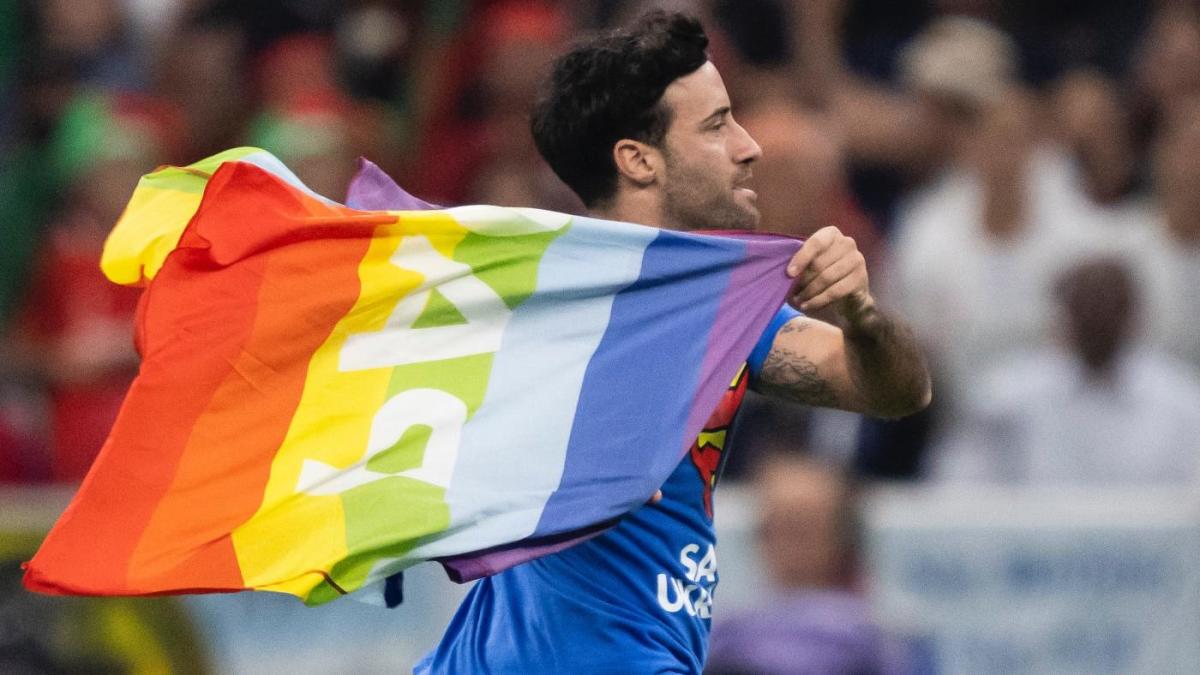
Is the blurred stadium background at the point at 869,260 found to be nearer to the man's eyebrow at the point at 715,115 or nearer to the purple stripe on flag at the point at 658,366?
the purple stripe on flag at the point at 658,366

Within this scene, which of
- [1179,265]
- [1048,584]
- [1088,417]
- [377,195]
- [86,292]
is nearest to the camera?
[377,195]

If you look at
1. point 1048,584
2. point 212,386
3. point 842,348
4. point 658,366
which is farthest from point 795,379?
point 1048,584

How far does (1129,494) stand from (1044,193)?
1.47 m

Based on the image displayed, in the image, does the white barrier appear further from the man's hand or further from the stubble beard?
the man's hand

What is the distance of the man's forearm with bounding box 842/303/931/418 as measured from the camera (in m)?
4.05

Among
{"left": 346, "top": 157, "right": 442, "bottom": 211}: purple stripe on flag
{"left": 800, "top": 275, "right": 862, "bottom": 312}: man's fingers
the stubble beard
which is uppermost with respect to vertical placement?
the stubble beard

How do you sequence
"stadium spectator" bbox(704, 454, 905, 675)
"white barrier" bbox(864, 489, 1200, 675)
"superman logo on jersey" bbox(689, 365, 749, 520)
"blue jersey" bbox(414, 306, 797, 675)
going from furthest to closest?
1. "white barrier" bbox(864, 489, 1200, 675)
2. "stadium spectator" bbox(704, 454, 905, 675)
3. "superman logo on jersey" bbox(689, 365, 749, 520)
4. "blue jersey" bbox(414, 306, 797, 675)

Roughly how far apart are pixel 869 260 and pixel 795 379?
345 cm

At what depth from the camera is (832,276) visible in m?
3.95

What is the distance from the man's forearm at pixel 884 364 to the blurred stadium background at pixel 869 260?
1.56 meters

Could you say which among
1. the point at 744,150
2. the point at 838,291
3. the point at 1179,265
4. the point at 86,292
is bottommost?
the point at 86,292

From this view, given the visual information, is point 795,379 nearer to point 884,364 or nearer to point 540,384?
point 884,364

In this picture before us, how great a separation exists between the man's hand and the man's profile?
0.04m

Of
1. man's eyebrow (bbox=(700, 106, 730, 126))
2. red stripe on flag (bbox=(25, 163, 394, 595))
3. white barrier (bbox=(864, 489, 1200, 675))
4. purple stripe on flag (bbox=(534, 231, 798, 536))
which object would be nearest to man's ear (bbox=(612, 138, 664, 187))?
man's eyebrow (bbox=(700, 106, 730, 126))
